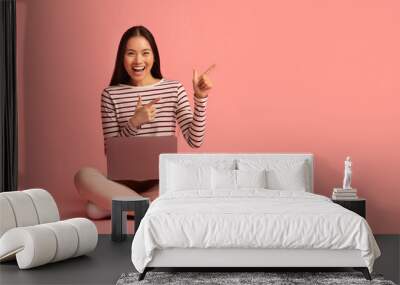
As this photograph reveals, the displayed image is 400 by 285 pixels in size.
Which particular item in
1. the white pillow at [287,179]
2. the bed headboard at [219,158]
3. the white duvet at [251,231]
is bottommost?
the white duvet at [251,231]

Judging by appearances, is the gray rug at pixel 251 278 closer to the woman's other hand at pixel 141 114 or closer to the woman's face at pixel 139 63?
the woman's other hand at pixel 141 114

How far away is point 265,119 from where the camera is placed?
7773 millimetres

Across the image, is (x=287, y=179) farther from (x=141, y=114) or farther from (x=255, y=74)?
(x=141, y=114)

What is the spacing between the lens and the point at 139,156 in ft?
25.5

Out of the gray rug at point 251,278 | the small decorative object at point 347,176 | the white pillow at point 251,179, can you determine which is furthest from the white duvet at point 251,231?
the small decorative object at point 347,176

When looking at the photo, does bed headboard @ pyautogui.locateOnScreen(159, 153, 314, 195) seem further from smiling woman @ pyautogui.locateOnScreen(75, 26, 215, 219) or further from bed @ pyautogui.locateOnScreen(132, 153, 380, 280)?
bed @ pyautogui.locateOnScreen(132, 153, 380, 280)

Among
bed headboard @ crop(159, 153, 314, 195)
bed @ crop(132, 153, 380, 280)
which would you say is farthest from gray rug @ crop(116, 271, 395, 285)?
bed headboard @ crop(159, 153, 314, 195)

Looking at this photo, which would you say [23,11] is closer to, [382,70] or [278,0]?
[278,0]

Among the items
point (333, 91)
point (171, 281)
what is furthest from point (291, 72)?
point (171, 281)

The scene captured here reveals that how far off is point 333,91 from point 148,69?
2.02 m

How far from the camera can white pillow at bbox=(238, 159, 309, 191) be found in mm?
7242

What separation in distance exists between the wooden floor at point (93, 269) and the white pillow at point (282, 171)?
1.05 metres

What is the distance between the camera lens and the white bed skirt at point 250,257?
5.47m

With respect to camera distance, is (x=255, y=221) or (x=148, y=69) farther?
(x=148, y=69)
